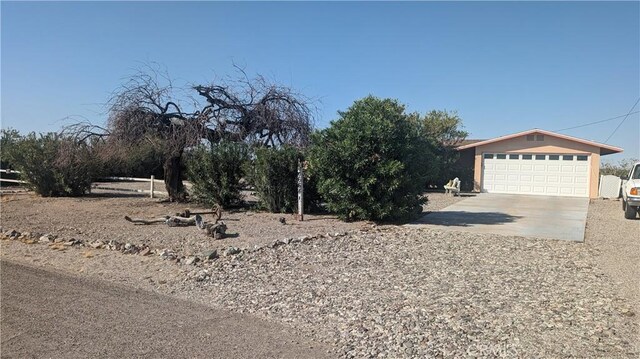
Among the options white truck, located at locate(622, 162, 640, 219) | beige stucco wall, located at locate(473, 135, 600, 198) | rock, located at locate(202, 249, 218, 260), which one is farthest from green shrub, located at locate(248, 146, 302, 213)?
beige stucco wall, located at locate(473, 135, 600, 198)

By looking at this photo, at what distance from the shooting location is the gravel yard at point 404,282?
4605mm

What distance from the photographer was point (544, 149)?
86.5 ft

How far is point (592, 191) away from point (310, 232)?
2085 centimetres

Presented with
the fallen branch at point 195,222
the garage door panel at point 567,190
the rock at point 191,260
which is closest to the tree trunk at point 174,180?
the fallen branch at point 195,222

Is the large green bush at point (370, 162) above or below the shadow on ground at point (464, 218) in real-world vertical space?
above

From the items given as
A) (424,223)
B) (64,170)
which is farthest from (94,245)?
(64,170)

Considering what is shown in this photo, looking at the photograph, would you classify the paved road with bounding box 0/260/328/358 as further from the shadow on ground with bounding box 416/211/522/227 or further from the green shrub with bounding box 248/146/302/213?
the shadow on ground with bounding box 416/211/522/227

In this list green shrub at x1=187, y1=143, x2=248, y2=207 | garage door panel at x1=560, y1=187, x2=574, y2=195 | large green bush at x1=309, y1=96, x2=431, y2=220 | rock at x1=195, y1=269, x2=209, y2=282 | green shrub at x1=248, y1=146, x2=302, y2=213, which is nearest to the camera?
rock at x1=195, y1=269, x2=209, y2=282

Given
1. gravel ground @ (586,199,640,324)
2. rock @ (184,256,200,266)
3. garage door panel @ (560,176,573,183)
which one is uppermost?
garage door panel @ (560,176,573,183)

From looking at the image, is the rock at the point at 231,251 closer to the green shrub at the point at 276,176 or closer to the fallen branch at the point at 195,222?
the fallen branch at the point at 195,222

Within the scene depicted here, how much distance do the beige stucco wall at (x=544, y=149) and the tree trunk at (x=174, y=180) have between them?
18076 mm

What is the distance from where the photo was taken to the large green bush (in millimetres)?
11906

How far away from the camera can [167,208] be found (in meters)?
15.2

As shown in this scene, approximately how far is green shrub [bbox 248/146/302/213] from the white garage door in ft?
57.6
